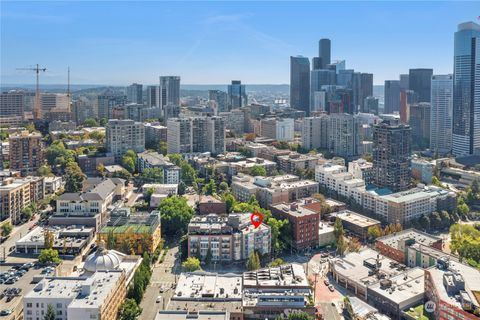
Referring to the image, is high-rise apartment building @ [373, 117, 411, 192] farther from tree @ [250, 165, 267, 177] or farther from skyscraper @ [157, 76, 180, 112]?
skyscraper @ [157, 76, 180, 112]

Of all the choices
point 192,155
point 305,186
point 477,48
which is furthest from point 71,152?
point 477,48

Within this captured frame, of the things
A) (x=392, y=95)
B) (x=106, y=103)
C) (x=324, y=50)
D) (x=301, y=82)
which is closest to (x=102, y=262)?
(x=106, y=103)

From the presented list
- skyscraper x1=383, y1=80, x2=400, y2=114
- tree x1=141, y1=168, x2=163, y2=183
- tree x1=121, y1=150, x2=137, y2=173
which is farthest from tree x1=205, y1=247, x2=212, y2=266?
skyscraper x1=383, y1=80, x2=400, y2=114

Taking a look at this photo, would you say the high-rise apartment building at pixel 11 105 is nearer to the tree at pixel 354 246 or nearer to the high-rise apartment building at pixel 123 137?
the high-rise apartment building at pixel 123 137

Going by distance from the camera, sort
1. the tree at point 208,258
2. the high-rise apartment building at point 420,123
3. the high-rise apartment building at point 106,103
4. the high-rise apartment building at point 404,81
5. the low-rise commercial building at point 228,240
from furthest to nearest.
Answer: the high-rise apartment building at point 404,81
the high-rise apartment building at point 106,103
the high-rise apartment building at point 420,123
the low-rise commercial building at point 228,240
the tree at point 208,258

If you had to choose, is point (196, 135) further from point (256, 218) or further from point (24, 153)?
point (256, 218)

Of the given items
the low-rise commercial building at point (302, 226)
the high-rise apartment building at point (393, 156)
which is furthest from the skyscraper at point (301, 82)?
the low-rise commercial building at point (302, 226)

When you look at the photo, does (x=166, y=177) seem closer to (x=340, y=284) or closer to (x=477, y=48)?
(x=340, y=284)

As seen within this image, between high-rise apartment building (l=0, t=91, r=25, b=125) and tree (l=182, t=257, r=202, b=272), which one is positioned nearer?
tree (l=182, t=257, r=202, b=272)
